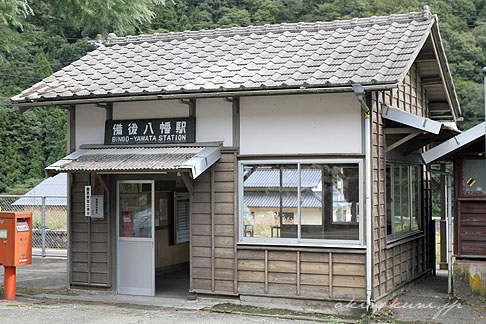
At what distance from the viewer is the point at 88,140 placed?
11.8 meters

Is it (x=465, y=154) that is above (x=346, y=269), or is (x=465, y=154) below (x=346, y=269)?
above

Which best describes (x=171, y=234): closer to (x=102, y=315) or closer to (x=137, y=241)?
(x=137, y=241)

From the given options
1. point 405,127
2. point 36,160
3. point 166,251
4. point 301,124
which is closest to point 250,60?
point 301,124

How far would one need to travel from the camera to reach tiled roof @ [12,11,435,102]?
10.0 metres

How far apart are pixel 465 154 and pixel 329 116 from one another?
3.01 metres

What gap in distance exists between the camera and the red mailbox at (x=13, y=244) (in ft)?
35.7

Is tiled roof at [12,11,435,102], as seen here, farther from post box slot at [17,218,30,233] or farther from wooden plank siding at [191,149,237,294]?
post box slot at [17,218,30,233]

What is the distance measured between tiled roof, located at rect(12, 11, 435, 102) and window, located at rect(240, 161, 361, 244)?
1453 millimetres

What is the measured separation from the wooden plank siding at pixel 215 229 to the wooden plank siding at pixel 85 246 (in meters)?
1.84

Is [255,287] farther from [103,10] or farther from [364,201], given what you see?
[103,10]

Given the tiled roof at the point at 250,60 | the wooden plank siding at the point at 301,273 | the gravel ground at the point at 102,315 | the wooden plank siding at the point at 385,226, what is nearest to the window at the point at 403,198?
the wooden plank siding at the point at 385,226

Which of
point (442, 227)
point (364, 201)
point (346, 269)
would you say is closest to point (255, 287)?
point (346, 269)

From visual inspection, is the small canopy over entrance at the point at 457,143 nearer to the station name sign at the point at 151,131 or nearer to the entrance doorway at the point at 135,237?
the station name sign at the point at 151,131

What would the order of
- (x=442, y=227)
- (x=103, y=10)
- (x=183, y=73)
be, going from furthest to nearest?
(x=442, y=227), (x=183, y=73), (x=103, y=10)
